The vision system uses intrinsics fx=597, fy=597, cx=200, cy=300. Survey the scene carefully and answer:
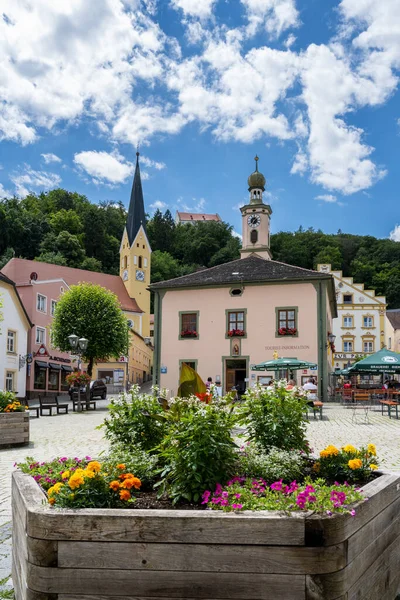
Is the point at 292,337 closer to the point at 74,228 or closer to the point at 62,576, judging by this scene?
the point at 62,576

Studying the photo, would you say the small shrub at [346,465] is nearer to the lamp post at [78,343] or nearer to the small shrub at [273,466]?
the small shrub at [273,466]

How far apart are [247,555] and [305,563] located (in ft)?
0.96

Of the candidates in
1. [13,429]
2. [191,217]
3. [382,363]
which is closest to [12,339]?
[382,363]

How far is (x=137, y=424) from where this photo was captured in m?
5.35

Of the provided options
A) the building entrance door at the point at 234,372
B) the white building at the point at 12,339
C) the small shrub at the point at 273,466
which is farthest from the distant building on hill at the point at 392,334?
the small shrub at the point at 273,466

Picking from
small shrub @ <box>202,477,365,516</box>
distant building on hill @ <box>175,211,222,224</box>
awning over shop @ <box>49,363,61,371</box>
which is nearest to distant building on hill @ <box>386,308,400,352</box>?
awning over shop @ <box>49,363,61,371</box>

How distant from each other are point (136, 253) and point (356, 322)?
3186 cm

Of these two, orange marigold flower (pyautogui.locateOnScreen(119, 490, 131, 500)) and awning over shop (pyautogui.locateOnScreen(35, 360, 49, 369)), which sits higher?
awning over shop (pyautogui.locateOnScreen(35, 360, 49, 369))

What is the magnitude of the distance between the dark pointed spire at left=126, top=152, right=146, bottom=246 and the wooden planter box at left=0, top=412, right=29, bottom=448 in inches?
2825

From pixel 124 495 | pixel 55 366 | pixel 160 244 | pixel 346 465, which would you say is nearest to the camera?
pixel 124 495

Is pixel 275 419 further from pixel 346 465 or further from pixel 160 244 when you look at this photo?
pixel 160 244

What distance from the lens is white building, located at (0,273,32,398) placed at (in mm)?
36125

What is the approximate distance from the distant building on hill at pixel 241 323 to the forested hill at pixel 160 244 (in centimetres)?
4135

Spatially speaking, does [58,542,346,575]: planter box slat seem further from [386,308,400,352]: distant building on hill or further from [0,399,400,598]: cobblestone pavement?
[386,308,400,352]: distant building on hill
